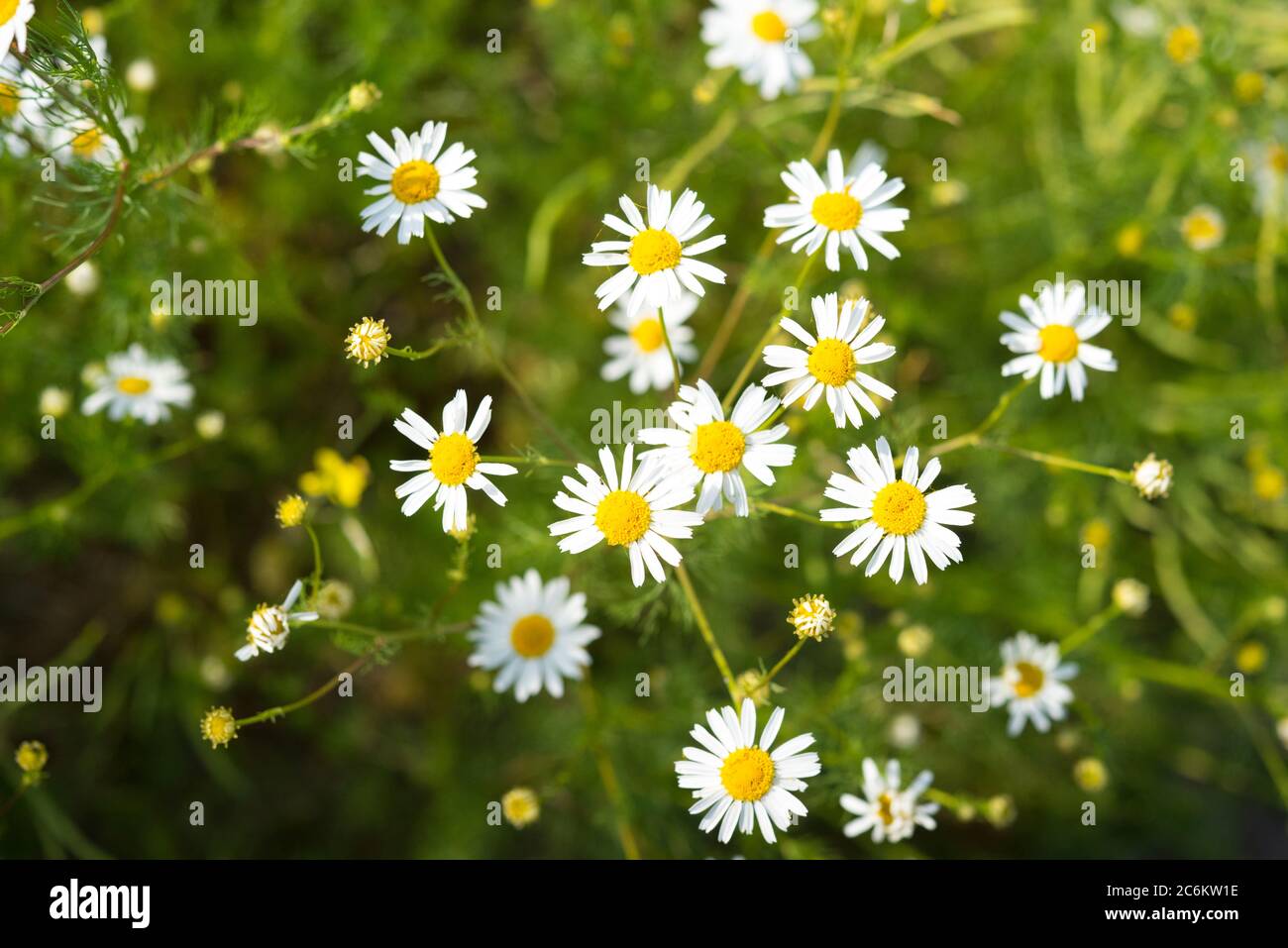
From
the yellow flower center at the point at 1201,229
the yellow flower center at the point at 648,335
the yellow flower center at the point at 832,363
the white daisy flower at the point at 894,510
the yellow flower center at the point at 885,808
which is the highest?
the yellow flower center at the point at 1201,229


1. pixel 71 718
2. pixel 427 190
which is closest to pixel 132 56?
pixel 427 190

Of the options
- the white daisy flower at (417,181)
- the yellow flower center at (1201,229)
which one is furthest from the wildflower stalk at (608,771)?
the yellow flower center at (1201,229)

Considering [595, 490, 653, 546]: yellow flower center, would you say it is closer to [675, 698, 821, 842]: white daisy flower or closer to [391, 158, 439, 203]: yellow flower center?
[675, 698, 821, 842]: white daisy flower

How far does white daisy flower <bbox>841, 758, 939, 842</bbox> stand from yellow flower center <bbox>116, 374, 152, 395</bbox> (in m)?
2.51

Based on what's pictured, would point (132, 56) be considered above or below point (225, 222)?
above

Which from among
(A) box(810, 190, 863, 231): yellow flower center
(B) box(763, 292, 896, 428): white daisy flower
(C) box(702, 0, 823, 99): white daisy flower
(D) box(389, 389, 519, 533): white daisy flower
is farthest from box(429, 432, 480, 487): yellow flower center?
(C) box(702, 0, 823, 99): white daisy flower

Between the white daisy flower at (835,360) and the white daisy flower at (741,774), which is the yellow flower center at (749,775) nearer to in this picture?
the white daisy flower at (741,774)

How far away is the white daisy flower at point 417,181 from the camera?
93.4 inches

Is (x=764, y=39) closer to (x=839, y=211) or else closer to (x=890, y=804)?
(x=839, y=211)

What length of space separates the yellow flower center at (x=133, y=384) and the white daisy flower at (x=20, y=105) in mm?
722

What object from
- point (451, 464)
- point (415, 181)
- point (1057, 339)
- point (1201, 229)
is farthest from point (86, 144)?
point (1201, 229)
